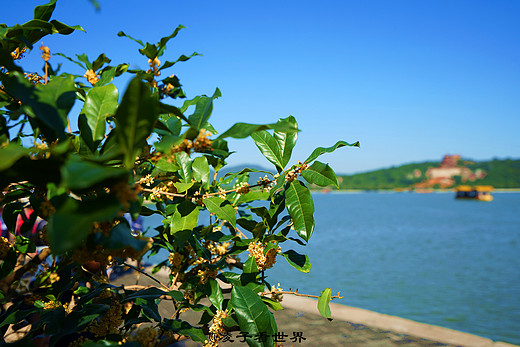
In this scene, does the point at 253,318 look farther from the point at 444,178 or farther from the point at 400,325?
the point at 444,178

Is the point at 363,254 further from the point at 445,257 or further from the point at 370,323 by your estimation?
the point at 370,323

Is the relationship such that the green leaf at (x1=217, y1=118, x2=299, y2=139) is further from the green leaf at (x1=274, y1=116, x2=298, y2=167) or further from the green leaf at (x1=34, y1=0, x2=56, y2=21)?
the green leaf at (x1=34, y1=0, x2=56, y2=21)

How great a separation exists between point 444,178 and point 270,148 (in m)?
84.1

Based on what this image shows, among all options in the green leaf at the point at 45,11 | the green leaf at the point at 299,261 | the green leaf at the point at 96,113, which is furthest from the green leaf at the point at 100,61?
the green leaf at the point at 299,261

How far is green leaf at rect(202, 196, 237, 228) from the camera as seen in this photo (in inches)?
41.7

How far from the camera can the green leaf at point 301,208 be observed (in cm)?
106

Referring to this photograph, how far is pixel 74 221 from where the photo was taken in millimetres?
476

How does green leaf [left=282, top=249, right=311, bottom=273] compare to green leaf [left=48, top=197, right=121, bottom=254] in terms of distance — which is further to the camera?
green leaf [left=282, top=249, right=311, bottom=273]

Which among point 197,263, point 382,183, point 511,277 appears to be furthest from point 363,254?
point 382,183

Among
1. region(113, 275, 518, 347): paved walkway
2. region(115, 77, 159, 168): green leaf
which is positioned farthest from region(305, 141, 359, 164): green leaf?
region(113, 275, 518, 347): paved walkway

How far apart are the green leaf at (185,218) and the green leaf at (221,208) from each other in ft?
0.15

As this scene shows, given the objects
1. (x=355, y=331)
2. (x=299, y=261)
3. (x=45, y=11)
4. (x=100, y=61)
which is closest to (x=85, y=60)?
(x=100, y=61)

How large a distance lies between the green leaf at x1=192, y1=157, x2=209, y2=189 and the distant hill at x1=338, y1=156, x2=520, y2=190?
223 feet

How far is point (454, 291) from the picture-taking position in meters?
9.45
